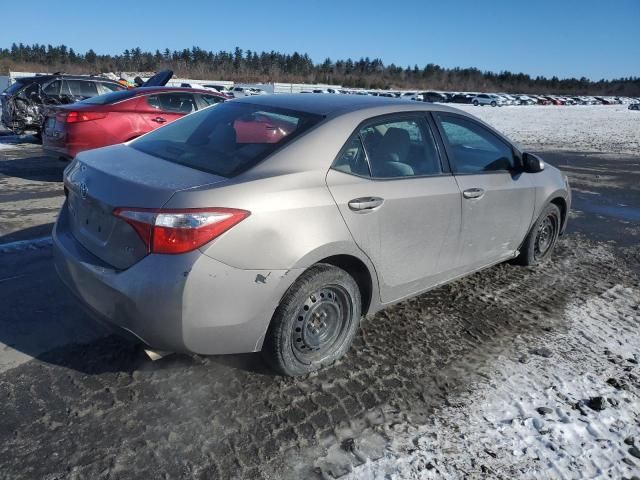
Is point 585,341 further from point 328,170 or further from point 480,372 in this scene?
point 328,170

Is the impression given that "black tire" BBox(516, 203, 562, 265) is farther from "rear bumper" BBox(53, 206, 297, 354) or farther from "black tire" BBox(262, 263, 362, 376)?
"rear bumper" BBox(53, 206, 297, 354)

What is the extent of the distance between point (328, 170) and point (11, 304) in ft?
8.47

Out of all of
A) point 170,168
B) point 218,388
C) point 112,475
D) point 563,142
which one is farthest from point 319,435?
point 563,142

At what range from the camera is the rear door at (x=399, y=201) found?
3.03 m

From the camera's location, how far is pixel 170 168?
291cm

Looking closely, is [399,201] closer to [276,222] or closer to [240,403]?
[276,222]

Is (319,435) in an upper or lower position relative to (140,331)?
lower

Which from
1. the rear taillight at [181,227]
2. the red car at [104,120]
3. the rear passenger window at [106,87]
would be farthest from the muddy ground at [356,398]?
the rear passenger window at [106,87]

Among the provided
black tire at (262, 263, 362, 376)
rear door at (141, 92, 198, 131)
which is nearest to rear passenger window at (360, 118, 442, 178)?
black tire at (262, 263, 362, 376)

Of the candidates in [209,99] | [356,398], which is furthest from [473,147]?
[209,99]

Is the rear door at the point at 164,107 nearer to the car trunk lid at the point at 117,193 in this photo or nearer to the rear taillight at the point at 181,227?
the car trunk lid at the point at 117,193

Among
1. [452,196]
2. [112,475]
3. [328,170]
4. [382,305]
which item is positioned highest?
[328,170]

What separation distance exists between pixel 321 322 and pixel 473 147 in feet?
6.88

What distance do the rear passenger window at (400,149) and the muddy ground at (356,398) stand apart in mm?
1167
